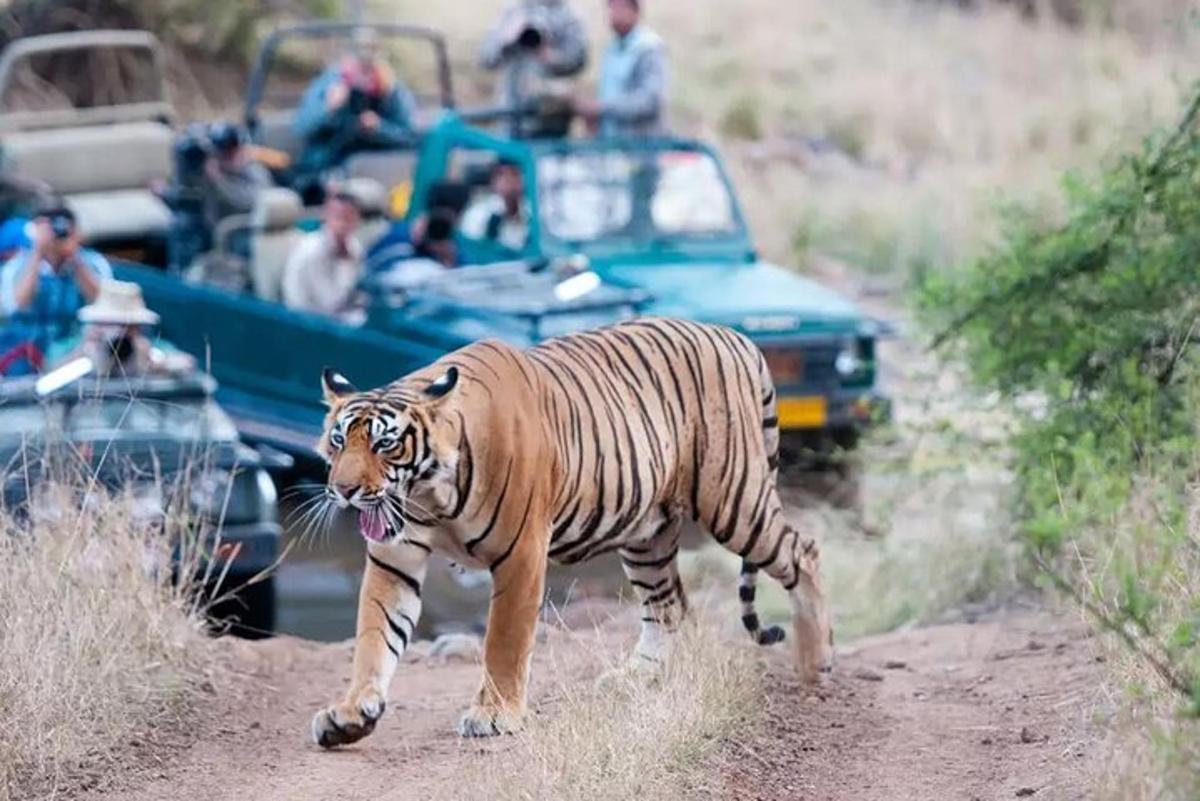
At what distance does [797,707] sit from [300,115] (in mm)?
8551

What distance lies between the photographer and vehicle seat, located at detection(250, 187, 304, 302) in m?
12.9

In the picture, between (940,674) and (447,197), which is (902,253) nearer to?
(447,197)

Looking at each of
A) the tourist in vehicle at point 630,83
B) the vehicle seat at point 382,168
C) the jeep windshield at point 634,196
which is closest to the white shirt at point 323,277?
the jeep windshield at point 634,196

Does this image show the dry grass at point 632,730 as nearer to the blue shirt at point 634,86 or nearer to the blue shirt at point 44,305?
the blue shirt at point 44,305

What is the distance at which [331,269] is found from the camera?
40.7 ft

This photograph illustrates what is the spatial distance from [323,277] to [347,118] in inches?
99.5

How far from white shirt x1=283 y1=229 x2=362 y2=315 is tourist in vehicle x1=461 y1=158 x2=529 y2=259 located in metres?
0.70

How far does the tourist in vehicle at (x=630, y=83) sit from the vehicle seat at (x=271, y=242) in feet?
5.77

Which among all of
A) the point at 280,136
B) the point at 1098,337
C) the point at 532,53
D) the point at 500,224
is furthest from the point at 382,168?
the point at 1098,337

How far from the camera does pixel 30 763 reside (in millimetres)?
6238

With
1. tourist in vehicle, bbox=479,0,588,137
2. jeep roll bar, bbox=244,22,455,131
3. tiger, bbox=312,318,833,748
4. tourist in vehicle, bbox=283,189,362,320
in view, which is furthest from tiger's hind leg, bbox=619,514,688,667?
jeep roll bar, bbox=244,22,455,131

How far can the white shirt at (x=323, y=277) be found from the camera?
12.3 metres

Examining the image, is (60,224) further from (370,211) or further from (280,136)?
(280,136)

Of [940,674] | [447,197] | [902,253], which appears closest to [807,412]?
[447,197]
